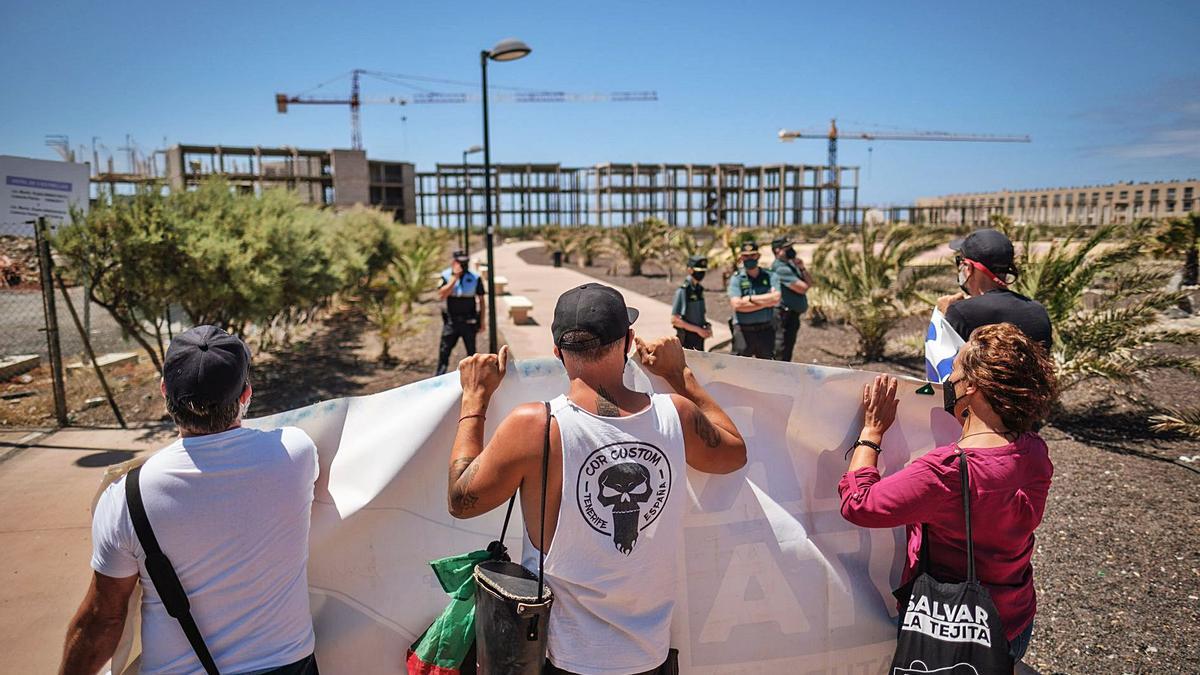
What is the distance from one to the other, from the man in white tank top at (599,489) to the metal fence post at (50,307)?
7.34m

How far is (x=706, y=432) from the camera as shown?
1.89 metres

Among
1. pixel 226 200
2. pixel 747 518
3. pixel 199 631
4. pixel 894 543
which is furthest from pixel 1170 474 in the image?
pixel 226 200

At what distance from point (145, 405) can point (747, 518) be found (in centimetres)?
864

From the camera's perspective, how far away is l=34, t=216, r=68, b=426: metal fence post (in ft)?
23.4

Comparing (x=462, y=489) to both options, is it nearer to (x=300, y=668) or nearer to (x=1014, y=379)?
(x=300, y=668)

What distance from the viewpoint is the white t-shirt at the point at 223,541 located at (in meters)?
1.61

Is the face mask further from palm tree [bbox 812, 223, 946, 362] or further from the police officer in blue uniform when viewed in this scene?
palm tree [bbox 812, 223, 946, 362]

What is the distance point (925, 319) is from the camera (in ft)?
45.3

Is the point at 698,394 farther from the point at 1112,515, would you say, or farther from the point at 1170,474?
the point at 1170,474

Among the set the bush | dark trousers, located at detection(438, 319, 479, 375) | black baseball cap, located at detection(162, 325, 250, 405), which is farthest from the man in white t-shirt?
dark trousers, located at detection(438, 319, 479, 375)

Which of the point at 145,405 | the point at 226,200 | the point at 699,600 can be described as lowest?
the point at 145,405

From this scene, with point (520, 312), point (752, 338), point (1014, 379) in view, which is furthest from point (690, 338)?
point (520, 312)

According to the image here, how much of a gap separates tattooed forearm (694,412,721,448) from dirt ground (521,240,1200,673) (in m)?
2.44

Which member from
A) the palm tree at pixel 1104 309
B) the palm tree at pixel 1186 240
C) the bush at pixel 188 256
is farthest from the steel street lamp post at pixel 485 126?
the palm tree at pixel 1186 240
